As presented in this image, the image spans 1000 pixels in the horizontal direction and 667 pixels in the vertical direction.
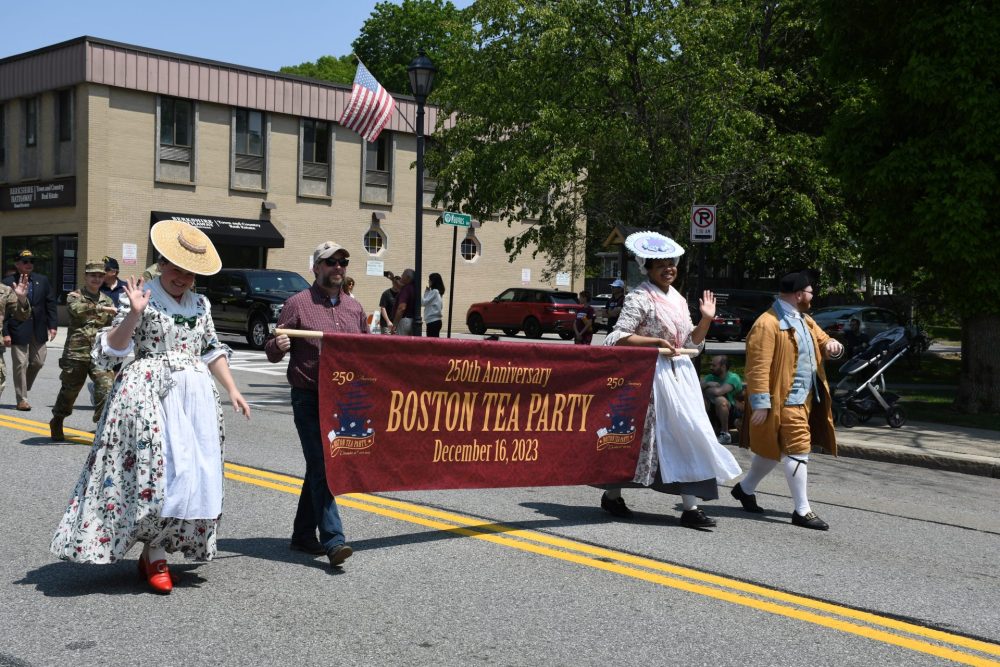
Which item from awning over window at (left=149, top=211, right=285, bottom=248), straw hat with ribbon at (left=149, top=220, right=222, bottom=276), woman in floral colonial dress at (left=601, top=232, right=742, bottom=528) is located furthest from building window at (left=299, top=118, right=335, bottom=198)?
straw hat with ribbon at (left=149, top=220, right=222, bottom=276)

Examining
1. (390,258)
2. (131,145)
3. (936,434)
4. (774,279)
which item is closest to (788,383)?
(936,434)

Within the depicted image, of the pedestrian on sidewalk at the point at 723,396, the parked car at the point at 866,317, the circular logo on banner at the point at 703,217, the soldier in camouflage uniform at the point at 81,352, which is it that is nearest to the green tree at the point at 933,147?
the circular logo on banner at the point at 703,217

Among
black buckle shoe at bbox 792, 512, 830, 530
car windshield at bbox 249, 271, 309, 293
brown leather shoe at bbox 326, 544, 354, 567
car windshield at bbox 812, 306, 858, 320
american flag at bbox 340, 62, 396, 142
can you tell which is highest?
american flag at bbox 340, 62, 396, 142

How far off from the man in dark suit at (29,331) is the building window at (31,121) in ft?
84.2

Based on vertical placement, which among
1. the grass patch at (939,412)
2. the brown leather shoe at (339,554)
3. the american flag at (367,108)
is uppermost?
the american flag at (367,108)

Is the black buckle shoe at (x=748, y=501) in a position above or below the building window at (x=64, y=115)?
below

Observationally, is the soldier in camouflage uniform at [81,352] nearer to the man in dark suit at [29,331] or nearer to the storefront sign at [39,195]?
the man in dark suit at [29,331]

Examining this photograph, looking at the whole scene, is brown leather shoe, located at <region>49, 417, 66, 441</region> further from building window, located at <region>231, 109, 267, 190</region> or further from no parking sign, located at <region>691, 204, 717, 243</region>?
building window, located at <region>231, 109, 267, 190</region>

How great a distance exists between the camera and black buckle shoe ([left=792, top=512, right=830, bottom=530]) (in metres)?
7.74

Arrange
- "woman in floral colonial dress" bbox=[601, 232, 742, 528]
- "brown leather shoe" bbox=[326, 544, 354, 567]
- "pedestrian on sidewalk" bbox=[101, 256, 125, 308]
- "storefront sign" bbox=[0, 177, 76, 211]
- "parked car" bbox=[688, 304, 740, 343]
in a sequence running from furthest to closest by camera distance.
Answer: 1. "parked car" bbox=[688, 304, 740, 343]
2. "storefront sign" bbox=[0, 177, 76, 211]
3. "pedestrian on sidewalk" bbox=[101, 256, 125, 308]
4. "woman in floral colonial dress" bbox=[601, 232, 742, 528]
5. "brown leather shoe" bbox=[326, 544, 354, 567]

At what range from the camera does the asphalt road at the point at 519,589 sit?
4789mm

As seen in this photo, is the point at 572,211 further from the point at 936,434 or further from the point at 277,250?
the point at 277,250

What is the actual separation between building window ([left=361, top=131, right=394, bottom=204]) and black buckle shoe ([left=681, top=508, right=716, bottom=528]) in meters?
34.4

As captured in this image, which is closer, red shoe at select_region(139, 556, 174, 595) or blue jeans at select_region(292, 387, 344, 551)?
red shoe at select_region(139, 556, 174, 595)
